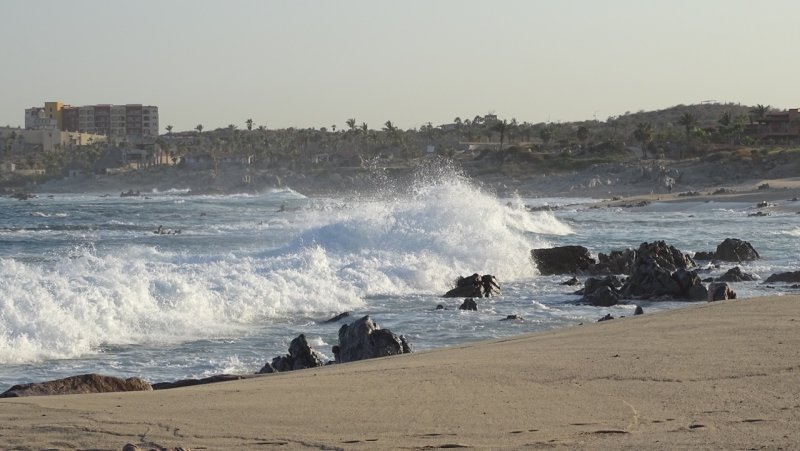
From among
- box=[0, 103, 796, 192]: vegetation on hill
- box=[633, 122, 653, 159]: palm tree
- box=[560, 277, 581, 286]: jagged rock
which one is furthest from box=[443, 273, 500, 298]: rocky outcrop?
box=[633, 122, 653, 159]: palm tree

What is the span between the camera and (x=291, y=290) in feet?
71.4

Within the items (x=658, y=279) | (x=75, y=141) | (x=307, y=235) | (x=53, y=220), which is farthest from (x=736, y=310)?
(x=75, y=141)

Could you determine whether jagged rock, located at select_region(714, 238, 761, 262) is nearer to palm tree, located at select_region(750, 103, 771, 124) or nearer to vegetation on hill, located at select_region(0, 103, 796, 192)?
vegetation on hill, located at select_region(0, 103, 796, 192)

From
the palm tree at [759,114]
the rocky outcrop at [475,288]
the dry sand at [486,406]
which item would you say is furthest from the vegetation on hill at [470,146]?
the dry sand at [486,406]

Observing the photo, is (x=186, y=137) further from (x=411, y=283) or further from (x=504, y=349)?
(x=504, y=349)

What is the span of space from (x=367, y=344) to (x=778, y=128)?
103 metres

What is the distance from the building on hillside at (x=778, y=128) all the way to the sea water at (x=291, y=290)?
217 ft

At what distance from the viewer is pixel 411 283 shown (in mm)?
24656

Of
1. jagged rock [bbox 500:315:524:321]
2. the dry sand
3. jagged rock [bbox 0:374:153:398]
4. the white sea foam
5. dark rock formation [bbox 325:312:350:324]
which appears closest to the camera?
the dry sand

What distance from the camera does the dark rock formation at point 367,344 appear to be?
13.1m

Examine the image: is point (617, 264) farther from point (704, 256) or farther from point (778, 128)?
point (778, 128)

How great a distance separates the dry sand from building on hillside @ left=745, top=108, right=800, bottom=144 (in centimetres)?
10108

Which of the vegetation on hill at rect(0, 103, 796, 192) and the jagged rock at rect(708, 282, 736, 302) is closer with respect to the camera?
the jagged rock at rect(708, 282, 736, 302)

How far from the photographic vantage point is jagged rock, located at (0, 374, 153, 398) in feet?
30.1
